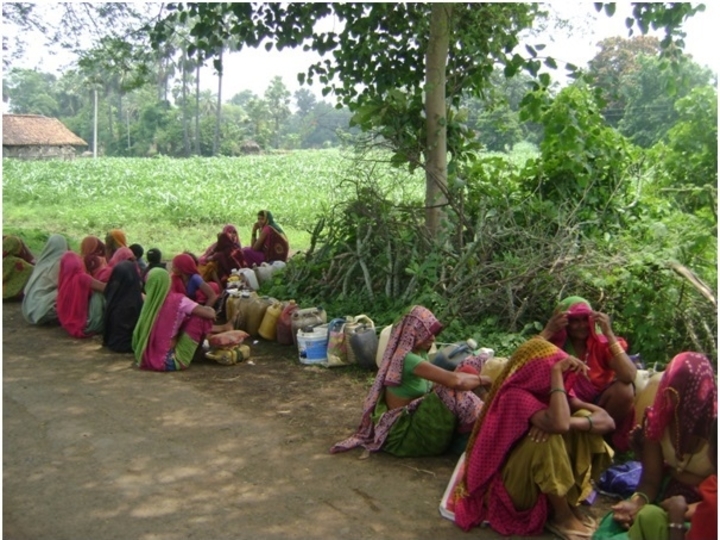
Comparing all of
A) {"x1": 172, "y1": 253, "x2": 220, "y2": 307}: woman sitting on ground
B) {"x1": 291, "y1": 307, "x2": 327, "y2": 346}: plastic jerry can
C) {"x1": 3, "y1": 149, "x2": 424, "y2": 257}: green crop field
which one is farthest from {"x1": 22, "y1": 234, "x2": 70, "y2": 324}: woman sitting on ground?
{"x1": 3, "y1": 149, "x2": 424, "y2": 257}: green crop field

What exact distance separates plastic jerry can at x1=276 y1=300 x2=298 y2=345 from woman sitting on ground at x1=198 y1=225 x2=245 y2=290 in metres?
1.92

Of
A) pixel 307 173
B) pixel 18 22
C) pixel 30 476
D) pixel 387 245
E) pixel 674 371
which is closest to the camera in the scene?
pixel 674 371

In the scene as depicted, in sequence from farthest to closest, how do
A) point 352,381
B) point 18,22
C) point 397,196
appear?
point 18,22
point 397,196
point 352,381

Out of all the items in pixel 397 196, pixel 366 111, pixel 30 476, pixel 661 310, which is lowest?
pixel 30 476

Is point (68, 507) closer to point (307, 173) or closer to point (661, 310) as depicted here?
point (661, 310)

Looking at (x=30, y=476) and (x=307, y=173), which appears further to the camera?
(x=307, y=173)

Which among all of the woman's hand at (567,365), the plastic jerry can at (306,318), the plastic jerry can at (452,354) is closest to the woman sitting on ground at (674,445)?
the woman's hand at (567,365)

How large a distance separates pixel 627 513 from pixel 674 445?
393 millimetres

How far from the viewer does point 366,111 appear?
29.1 ft

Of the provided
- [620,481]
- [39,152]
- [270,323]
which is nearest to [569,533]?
[620,481]

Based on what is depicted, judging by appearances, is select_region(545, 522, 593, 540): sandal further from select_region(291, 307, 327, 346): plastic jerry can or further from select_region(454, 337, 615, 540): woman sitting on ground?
select_region(291, 307, 327, 346): plastic jerry can

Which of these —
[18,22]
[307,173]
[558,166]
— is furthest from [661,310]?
[307,173]

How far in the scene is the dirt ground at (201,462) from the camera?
4254 millimetres

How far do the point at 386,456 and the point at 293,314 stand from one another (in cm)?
286
